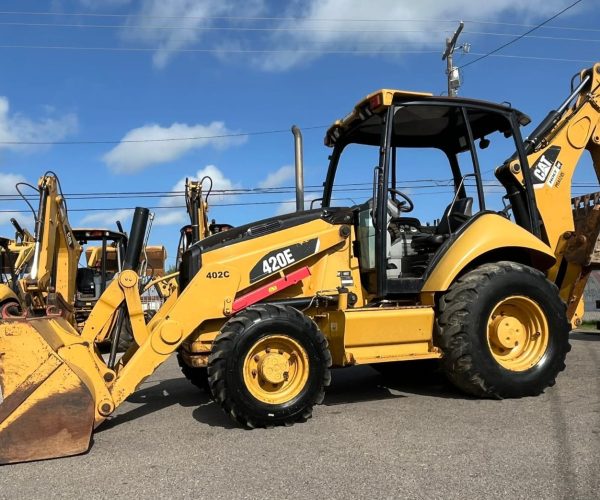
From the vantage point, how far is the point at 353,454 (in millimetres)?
4133

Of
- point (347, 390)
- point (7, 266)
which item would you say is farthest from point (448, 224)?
point (7, 266)

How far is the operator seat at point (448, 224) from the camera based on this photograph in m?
6.15

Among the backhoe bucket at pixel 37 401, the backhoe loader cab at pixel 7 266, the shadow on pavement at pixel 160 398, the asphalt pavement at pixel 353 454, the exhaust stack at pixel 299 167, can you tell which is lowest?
the shadow on pavement at pixel 160 398

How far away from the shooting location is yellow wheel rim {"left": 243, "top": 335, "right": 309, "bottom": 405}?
16.0 feet

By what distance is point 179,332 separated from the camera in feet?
16.4

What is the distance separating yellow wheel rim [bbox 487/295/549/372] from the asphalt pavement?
414 mm

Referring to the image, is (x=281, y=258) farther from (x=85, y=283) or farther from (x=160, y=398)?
(x=85, y=283)

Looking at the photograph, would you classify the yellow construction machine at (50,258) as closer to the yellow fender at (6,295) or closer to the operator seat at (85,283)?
the yellow fender at (6,295)

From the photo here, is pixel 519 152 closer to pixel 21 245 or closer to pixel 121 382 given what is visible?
pixel 121 382

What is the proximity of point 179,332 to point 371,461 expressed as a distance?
6.48 ft

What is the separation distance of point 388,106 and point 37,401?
→ 400 cm

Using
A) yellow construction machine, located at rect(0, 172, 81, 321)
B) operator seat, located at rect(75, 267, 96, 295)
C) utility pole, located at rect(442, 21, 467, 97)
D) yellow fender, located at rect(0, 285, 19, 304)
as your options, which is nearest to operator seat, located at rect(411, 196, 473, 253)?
yellow construction machine, located at rect(0, 172, 81, 321)

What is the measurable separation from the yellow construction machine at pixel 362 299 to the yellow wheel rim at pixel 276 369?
0.01m

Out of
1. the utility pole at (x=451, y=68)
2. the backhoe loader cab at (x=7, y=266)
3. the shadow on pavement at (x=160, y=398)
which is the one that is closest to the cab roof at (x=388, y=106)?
the shadow on pavement at (x=160, y=398)
